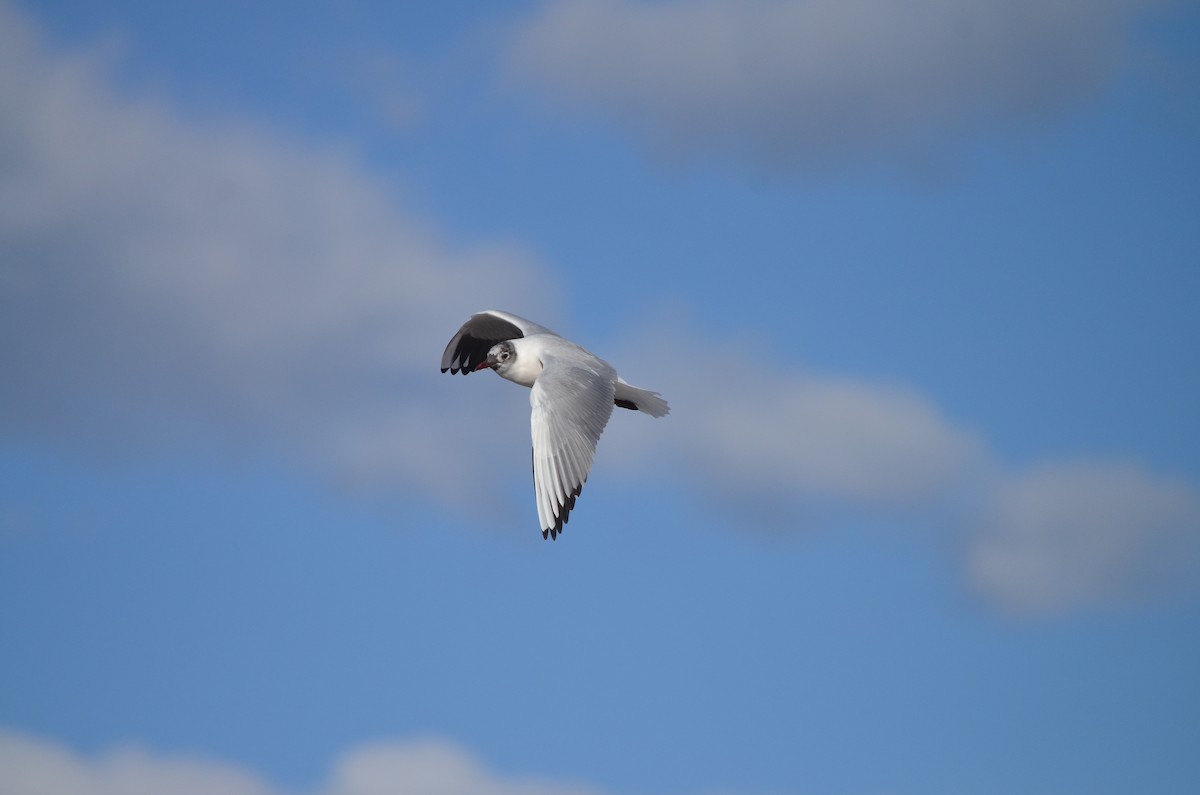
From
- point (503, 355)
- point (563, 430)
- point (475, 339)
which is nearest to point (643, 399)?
point (503, 355)

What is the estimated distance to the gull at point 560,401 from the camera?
1215 cm

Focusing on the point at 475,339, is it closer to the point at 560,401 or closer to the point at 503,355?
the point at 503,355

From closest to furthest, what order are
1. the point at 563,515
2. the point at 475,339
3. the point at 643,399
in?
the point at 563,515 < the point at 643,399 < the point at 475,339

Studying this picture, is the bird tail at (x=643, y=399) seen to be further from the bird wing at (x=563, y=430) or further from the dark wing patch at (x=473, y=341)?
the dark wing patch at (x=473, y=341)

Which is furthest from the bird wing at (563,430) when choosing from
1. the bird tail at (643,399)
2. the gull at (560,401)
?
the bird tail at (643,399)

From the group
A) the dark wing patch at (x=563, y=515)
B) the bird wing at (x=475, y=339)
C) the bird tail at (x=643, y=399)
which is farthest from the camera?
the bird wing at (x=475, y=339)

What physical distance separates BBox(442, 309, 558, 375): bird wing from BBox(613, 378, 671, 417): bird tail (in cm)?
196

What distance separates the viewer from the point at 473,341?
1634 centimetres

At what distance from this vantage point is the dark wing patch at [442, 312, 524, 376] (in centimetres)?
1605

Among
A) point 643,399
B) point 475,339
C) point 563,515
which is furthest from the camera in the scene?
point 475,339

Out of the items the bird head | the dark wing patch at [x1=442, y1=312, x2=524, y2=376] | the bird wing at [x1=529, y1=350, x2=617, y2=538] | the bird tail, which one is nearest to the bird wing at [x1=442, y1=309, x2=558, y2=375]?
the dark wing patch at [x1=442, y1=312, x2=524, y2=376]

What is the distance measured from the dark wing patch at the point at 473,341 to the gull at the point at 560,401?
28cm

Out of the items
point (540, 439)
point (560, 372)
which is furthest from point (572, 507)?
point (560, 372)

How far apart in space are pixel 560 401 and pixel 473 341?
12.7ft
